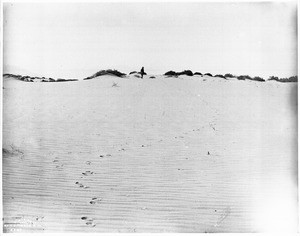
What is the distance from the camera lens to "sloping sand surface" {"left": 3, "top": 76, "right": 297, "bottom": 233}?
489cm

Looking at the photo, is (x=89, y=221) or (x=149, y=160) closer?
(x=89, y=221)

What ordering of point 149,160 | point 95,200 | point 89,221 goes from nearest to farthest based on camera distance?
point 89,221 → point 95,200 → point 149,160

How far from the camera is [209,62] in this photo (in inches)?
219

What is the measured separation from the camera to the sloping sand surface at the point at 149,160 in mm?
4887

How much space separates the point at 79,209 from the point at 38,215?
0.56 meters

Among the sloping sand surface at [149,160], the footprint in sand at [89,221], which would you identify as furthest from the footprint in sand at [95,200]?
the footprint in sand at [89,221]

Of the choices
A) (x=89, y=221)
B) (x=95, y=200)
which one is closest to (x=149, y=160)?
(x=95, y=200)

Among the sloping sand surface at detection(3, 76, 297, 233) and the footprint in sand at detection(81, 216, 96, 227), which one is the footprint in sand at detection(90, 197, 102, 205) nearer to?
the sloping sand surface at detection(3, 76, 297, 233)

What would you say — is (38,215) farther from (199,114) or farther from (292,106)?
(292,106)

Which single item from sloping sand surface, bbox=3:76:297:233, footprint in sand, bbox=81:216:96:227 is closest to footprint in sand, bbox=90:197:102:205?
sloping sand surface, bbox=3:76:297:233

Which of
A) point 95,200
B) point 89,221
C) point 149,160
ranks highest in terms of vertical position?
point 149,160

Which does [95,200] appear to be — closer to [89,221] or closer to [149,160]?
[89,221]

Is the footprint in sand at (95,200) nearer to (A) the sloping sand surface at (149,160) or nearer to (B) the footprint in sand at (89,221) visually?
(A) the sloping sand surface at (149,160)

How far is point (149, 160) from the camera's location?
544 cm
